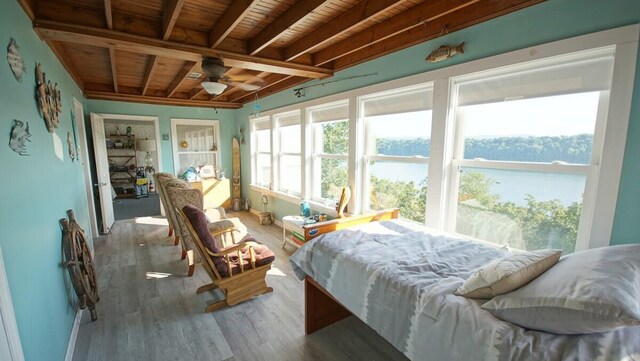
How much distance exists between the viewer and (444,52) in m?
2.09

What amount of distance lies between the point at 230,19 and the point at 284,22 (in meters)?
0.42

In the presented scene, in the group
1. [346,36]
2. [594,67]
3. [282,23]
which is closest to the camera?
[594,67]

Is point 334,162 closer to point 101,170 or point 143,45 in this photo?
point 143,45

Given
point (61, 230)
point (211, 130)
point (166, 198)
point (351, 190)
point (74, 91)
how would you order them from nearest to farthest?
1. point (61, 230)
2. point (166, 198)
3. point (351, 190)
4. point (74, 91)
5. point (211, 130)

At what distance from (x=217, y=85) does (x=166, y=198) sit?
1.35 meters

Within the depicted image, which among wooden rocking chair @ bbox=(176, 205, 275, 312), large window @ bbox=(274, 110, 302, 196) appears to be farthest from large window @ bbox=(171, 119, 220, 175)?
wooden rocking chair @ bbox=(176, 205, 275, 312)

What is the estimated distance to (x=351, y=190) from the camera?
3180 millimetres

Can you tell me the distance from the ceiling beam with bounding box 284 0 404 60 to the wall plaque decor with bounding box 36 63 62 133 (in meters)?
2.01

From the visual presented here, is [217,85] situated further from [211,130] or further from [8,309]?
[211,130]

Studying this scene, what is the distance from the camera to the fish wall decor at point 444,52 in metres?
2.05

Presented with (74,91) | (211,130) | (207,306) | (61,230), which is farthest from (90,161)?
(207,306)

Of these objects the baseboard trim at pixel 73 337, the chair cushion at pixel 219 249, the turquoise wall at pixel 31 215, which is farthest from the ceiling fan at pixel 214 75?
the baseboard trim at pixel 73 337

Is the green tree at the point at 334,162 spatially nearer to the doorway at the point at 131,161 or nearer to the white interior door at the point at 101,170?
the white interior door at the point at 101,170

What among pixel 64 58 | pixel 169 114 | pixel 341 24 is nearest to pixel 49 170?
pixel 64 58
